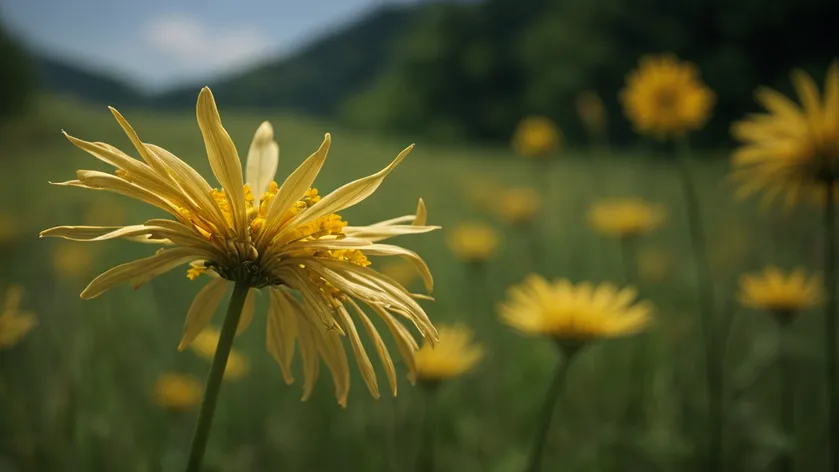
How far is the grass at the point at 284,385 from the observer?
3.15 feet

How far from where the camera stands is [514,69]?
9.41 metres

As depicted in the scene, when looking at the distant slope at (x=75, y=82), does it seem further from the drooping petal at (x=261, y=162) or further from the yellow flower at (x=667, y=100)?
the yellow flower at (x=667, y=100)

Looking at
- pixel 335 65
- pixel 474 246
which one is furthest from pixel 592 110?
pixel 335 65

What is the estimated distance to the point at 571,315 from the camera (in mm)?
769

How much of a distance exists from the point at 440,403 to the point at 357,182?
921 mm

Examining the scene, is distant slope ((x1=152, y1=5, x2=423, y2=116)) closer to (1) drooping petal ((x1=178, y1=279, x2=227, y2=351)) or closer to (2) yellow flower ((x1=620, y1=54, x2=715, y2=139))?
(2) yellow flower ((x1=620, y1=54, x2=715, y2=139))

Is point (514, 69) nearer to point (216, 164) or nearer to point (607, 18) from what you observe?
point (607, 18)

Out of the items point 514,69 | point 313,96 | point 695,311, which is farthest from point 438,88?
point 695,311

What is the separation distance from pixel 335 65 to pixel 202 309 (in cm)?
1075

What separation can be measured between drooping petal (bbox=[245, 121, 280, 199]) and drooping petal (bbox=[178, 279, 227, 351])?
94 mm

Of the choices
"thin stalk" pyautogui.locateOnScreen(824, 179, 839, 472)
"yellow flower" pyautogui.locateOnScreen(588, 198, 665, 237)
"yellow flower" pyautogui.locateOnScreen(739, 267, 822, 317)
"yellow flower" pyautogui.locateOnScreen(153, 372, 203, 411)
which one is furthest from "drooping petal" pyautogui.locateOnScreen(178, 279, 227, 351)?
"yellow flower" pyautogui.locateOnScreen(588, 198, 665, 237)

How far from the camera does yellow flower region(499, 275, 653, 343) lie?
0.75 m

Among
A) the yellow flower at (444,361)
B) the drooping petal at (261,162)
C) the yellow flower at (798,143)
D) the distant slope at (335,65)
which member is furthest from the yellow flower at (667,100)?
the distant slope at (335,65)

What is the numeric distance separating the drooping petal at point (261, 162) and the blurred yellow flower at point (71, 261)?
1.04 m
